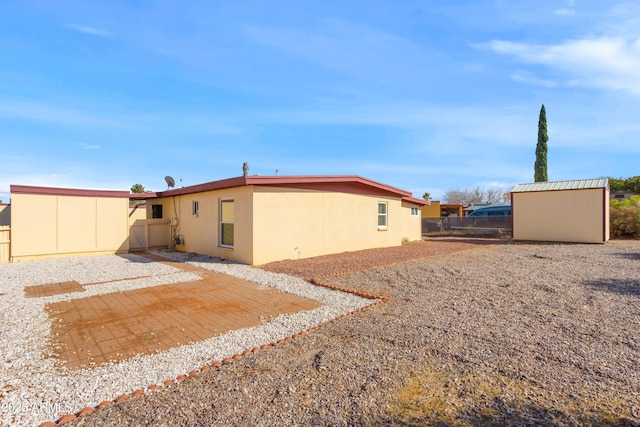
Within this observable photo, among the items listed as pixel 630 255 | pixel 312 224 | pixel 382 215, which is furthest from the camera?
pixel 382 215

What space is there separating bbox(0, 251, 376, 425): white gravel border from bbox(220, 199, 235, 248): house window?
2922mm

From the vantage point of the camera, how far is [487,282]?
7.50 m

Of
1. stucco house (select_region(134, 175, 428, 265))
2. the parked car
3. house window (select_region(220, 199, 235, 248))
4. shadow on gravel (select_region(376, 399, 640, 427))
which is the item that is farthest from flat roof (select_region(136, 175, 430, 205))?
the parked car

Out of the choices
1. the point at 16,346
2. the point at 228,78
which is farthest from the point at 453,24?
the point at 16,346

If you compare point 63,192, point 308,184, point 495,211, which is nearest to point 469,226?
point 495,211

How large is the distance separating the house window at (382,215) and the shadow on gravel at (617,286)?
807cm

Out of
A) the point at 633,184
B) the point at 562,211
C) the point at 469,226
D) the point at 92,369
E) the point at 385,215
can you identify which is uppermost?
the point at 633,184

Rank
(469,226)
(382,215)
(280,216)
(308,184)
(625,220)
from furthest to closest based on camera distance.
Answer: (469,226) < (625,220) < (382,215) < (308,184) < (280,216)

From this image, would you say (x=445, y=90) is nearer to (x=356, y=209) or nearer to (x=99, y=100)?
(x=356, y=209)

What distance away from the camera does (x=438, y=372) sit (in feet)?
11.1

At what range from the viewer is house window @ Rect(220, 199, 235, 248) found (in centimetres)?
1124

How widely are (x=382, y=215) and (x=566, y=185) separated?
10.2m

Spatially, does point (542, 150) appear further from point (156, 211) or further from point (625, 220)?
point (156, 211)

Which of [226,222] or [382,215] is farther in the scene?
[382,215]
